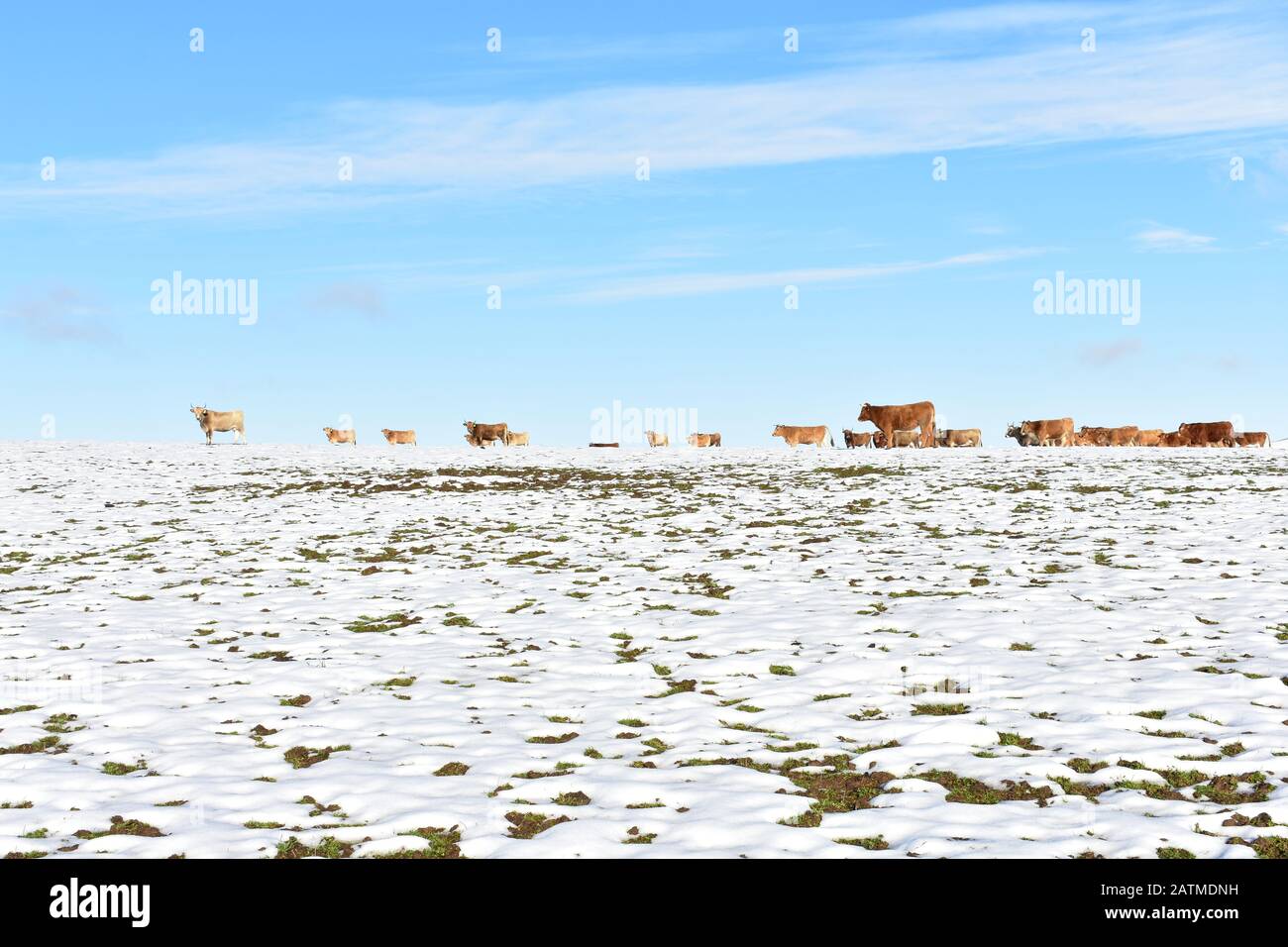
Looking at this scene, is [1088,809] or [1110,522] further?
[1110,522]

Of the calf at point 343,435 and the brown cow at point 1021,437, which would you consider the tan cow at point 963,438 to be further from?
the calf at point 343,435

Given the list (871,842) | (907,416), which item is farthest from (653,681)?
(907,416)

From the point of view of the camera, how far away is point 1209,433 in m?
55.2

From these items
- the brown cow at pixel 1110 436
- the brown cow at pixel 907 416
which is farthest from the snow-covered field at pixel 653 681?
the brown cow at pixel 1110 436

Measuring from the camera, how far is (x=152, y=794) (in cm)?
832

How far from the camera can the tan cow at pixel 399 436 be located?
62.0 m

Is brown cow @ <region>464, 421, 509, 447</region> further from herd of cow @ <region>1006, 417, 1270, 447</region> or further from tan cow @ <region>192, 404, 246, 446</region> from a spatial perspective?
herd of cow @ <region>1006, 417, 1270, 447</region>

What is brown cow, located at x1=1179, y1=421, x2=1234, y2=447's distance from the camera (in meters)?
54.6

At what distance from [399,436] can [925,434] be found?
1312 inches

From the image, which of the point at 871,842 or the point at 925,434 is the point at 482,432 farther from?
the point at 871,842

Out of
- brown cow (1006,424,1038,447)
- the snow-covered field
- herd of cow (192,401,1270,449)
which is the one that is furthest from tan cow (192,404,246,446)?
brown cow (1006,424,1038,447)
